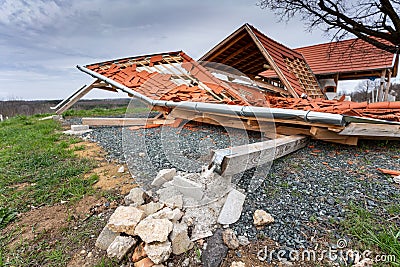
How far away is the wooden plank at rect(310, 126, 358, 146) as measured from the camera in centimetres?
267

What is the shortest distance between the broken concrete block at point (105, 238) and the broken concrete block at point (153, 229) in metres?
0.23

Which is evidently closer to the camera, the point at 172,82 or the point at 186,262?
the point at 186,262

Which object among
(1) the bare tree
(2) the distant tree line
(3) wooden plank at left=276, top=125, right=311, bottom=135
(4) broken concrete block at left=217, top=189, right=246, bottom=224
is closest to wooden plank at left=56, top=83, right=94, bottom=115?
(2) the distant tree line

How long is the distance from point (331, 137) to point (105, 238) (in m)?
2.96

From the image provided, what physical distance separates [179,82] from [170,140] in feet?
6.54

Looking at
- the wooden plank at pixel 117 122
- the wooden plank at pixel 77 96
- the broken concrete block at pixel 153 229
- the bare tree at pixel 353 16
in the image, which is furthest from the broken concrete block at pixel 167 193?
the bare tree at pixel 353 16

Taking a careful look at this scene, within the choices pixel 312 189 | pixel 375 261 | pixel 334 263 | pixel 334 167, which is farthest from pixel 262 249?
pixel 334 167

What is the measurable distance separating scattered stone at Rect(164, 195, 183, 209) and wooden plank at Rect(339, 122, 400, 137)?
7.46 feet

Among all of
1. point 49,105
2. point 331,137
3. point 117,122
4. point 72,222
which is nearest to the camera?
point 72,222

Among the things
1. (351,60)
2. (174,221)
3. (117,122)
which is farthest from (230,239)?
(351,60)

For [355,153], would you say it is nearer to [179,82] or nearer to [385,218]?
[385,218]

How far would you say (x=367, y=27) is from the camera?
8258 millimetres

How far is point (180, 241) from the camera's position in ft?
4.12

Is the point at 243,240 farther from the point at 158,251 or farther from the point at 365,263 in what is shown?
the point at 365,263
